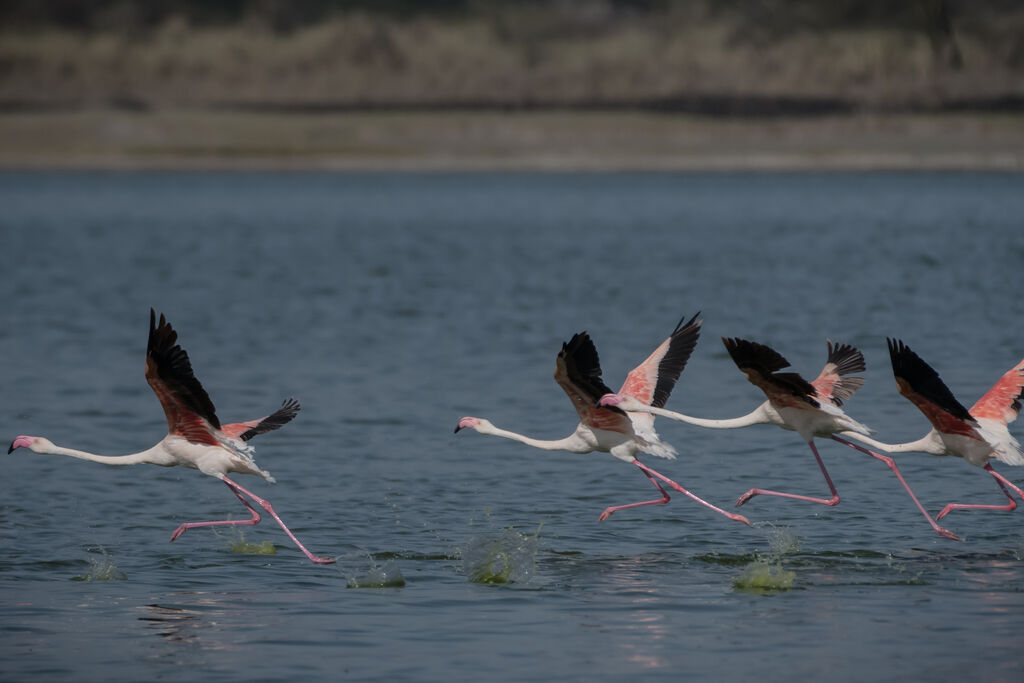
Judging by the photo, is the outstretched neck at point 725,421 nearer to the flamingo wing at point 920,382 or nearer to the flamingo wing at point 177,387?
the flamingo wing at point 920,382

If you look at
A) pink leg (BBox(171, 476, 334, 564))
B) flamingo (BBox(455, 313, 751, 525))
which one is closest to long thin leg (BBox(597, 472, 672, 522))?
flamingo (BBox(455, 313, 751, 525))

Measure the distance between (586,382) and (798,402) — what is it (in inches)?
87.7

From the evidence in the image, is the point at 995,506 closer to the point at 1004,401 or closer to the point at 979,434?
the point at 979,434

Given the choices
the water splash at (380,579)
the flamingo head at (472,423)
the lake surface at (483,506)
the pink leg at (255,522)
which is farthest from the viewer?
the flamingo head at (472,423)

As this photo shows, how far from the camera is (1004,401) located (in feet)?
54.8

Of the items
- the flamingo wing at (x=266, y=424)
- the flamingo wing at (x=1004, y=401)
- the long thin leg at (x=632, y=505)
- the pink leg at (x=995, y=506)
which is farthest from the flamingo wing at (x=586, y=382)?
the flamingo wing at (x=1004, y=401)

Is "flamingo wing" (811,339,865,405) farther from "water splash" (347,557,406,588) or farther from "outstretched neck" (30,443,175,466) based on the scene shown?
"outstretched neck" (30,443,175,466)

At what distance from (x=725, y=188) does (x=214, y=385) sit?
114m

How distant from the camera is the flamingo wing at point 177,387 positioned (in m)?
14.3

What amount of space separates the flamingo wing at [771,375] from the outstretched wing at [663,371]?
109 cm

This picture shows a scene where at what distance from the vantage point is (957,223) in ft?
239

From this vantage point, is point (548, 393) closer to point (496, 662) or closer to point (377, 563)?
point (377, 563)

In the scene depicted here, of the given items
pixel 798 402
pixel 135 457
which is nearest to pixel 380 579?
pixel 135 457

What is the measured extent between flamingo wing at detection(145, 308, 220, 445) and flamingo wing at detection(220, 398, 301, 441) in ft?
0.86
